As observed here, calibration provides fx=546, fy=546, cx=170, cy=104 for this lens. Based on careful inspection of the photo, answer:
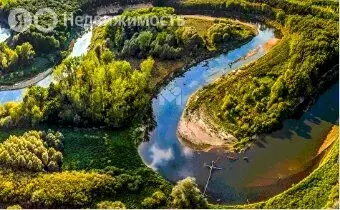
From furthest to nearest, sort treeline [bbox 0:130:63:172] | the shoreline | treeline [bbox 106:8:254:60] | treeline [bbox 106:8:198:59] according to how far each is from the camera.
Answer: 1. treeline [bbox 106:8:254:60]
2. treeline [bbox 106:8:198:59]
3. the shoreline
4. treeline [bbox 0:130:63:172]

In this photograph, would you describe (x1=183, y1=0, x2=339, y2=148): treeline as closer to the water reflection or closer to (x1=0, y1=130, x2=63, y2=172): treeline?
(x1=0, y1=130, x2=63, y2=172): treeline

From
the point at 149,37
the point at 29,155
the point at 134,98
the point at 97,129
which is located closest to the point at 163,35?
the point at 149,37

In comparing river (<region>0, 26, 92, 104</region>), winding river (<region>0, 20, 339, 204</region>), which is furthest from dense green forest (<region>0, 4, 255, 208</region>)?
winding river (<region>0, 20, 339, 204</region>)

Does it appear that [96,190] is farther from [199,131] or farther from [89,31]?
[89,31]

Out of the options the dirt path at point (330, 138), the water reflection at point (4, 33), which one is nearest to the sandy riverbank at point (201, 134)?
the dirt path at point (330, 138)

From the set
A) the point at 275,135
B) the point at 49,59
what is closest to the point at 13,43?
the point at 49,59

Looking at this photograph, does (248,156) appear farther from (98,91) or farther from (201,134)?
(98,91)

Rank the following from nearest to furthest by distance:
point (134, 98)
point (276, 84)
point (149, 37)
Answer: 1. point (134, 98)
2. point (276, 84)
3. point (149, 37)
